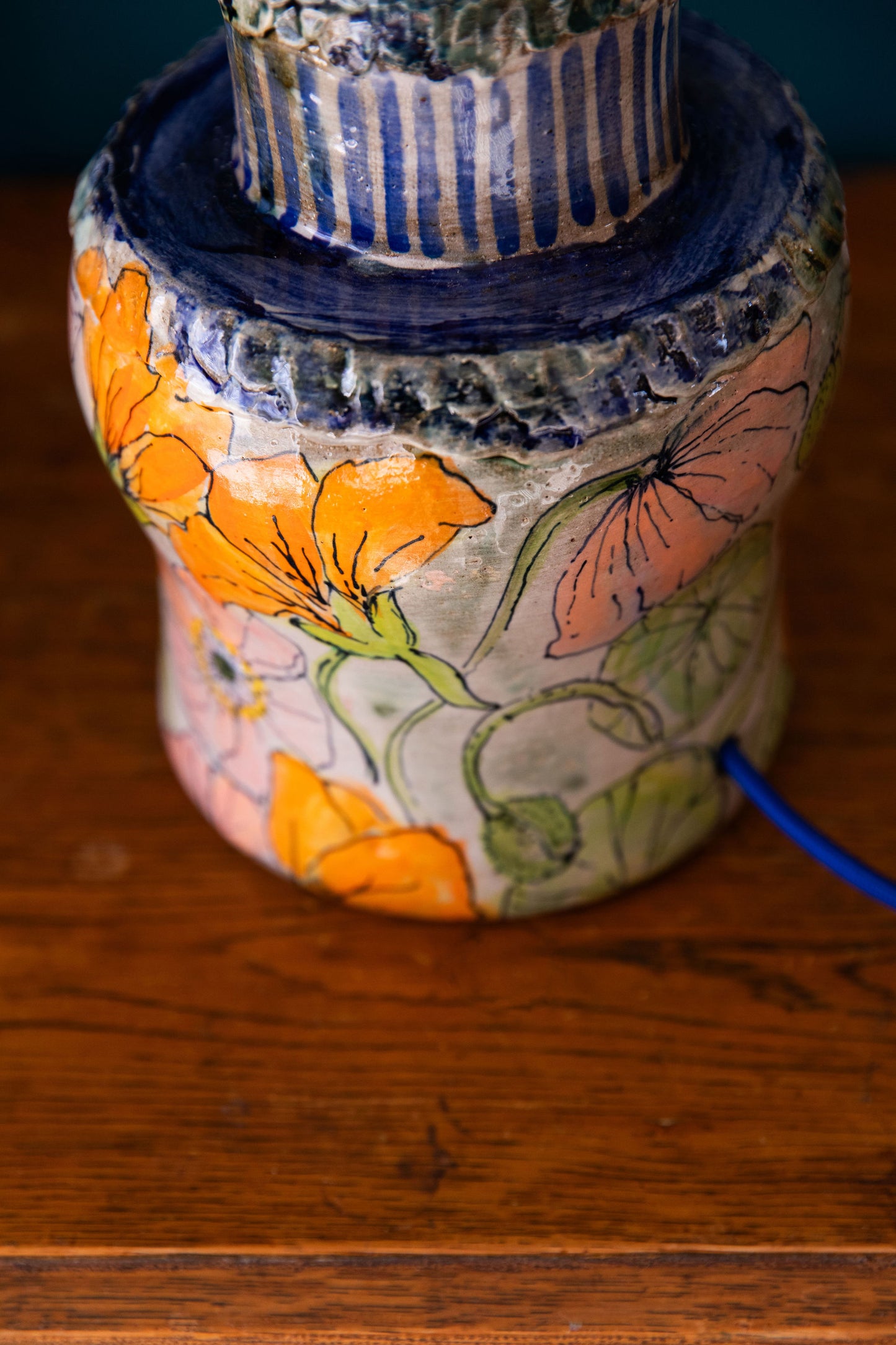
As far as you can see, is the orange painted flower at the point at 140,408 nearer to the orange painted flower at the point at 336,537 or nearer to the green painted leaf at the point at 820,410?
the orange painted flower at the point at 336,537

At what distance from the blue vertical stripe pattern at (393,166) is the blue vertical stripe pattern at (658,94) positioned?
0.07 metres

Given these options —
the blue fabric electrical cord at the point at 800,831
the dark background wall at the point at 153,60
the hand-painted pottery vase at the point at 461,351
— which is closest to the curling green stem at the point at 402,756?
the hand-painted pottery vase at the point at 461,351

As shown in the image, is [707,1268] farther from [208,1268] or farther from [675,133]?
[675,133]

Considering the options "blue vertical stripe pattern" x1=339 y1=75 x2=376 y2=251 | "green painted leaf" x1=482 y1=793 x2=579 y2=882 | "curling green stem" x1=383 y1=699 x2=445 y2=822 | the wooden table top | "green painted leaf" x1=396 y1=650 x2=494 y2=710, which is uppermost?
"blue vertical stripe pattern" x1=339 y1=75 x2=376 y2=251

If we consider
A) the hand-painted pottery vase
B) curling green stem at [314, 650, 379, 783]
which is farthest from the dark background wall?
curling green stem at [314, 650, 379, 783]

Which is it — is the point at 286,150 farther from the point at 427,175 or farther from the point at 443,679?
the point at 443,679

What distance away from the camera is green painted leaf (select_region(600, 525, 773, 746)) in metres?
0.40

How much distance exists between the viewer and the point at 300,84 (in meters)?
0.33

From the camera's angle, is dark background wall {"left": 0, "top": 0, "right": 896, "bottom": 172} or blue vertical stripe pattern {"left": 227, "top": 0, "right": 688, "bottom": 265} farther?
dark background wall {"left": 0, "top": 0, "right": 896, "bottom": 172}

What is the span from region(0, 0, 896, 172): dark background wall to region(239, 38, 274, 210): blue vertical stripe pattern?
440 millimetres

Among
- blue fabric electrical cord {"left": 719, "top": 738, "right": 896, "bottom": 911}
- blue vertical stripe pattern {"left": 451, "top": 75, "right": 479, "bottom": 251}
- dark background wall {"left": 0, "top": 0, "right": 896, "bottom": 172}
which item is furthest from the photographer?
dark background wall {"left": 0, "top": 0, "right": 896, "bottom": 172}

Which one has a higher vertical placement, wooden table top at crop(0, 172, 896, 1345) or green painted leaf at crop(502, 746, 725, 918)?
green painted leaf at crop(502, 746, 725, 918)

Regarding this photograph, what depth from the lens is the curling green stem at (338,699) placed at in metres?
0.39

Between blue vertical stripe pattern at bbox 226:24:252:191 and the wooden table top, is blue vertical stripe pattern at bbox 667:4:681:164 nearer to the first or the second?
blue vertical stripe pattern at bbox 226:24:252:191
